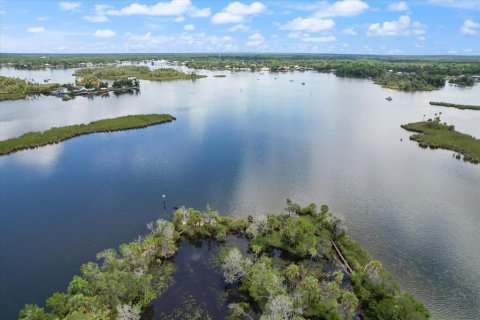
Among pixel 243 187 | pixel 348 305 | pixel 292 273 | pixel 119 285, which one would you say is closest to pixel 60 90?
pixel 243 187

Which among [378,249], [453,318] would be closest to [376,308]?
[453,318]

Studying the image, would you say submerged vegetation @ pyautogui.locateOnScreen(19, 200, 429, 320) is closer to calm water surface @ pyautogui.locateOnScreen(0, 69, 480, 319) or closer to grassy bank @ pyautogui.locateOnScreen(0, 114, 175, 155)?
calm water surface @ pyautogui.locateOnScreen(0, 69, 480, 319)

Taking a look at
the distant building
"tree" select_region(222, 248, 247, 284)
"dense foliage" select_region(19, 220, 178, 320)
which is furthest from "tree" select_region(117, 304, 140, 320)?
the distant building

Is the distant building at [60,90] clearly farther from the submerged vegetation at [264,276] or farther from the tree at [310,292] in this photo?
the tree at [310,292]

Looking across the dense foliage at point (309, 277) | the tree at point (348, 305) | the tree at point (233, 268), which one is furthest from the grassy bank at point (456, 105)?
the tree at point (233, 268)

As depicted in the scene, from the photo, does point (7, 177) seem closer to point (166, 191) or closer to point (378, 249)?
point (166, 191)

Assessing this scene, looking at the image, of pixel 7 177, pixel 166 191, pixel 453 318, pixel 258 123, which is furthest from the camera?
pixel 258 123
